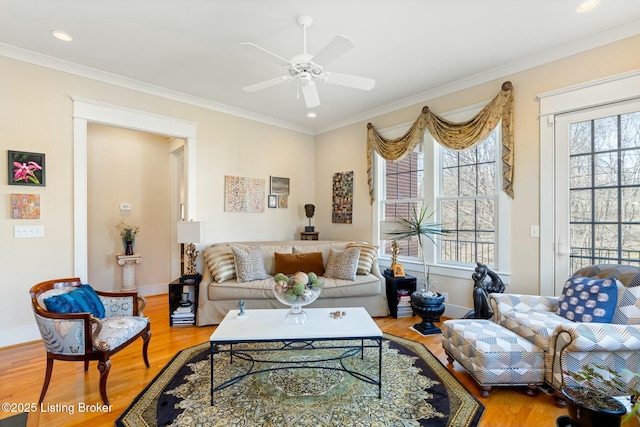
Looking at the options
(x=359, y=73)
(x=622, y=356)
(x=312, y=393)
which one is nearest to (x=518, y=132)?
(x=359, y=73)

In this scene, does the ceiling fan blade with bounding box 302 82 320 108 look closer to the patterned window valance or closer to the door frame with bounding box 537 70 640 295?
the patterned window valance

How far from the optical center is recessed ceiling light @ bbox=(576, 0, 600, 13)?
224cm

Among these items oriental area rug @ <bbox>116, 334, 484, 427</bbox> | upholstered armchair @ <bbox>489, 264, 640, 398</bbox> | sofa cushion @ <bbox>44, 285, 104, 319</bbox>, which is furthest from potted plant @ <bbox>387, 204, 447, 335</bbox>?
sofa cushion @ <bbox>44, 285, 104, 319</bbox>

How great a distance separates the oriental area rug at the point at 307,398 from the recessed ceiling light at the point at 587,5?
3.03 m

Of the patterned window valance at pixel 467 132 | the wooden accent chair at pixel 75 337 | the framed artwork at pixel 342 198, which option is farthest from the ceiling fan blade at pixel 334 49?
the framed artwork at pixel 342 198

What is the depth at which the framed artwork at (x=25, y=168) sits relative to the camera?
2.91 m

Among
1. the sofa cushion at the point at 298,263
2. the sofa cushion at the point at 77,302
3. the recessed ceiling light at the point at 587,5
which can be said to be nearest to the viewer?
the sofa cushion at the point at 77,302

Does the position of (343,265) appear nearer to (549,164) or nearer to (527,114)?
(549,164)

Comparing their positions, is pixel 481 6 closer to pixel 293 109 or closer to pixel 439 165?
pixel 439 165

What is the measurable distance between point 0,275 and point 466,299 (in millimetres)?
4938

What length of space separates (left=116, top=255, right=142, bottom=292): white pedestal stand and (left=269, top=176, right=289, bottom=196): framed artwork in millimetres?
2299

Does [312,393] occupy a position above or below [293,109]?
below

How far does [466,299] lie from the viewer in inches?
143

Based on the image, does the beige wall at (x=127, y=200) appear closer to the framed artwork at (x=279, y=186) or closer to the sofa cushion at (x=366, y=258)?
the framed artwork at (x=279, y=186)
